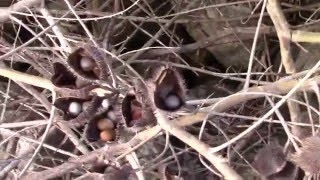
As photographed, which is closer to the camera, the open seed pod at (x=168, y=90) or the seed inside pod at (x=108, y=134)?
the open seed pod at (x=168, y=90)

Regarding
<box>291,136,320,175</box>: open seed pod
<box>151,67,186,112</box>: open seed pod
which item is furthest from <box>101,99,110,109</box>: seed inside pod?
<box>291,136,320,175</box>: open seed pod

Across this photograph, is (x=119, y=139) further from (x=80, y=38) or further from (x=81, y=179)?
(x=80, y=38)

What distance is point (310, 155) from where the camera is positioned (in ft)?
3.45

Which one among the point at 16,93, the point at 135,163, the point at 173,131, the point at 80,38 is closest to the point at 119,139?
the point at 135,163

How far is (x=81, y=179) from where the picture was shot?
1.42m

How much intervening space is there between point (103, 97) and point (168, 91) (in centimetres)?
17

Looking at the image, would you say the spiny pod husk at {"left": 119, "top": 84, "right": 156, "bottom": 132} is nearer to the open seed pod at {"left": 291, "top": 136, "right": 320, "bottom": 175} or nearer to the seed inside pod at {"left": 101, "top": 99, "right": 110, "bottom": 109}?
the seed inside pod at {"left": 101, "top": 99, "right": 110, "bottom": 109}

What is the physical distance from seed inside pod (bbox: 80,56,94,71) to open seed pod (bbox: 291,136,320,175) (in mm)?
413

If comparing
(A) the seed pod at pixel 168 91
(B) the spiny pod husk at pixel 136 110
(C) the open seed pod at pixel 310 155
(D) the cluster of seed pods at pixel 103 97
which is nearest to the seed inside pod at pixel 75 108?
(D) the cluster of seed pods at pixel 103 97

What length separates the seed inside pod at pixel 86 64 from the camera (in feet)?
3.83

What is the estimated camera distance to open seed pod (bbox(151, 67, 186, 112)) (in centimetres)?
108

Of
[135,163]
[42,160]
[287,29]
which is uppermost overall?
[287,29]

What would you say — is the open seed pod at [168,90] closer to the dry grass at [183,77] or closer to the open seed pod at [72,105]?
the dry grass at [183,77]

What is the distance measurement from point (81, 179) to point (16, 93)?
39cm
